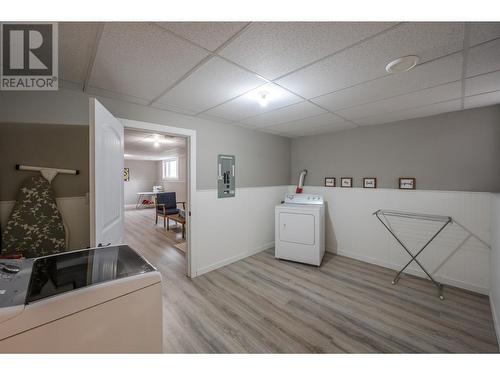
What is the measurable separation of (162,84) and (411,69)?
6.45 ft

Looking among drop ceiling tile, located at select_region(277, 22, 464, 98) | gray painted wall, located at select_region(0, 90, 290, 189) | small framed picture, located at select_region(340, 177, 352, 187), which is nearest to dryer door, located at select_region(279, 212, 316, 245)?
gray painted wall, located at select_region(0, 90, 290, 189)

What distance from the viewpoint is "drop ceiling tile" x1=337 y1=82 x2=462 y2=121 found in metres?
1.89

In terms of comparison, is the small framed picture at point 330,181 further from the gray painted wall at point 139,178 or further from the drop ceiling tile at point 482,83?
the gray painted wall at point 139,178

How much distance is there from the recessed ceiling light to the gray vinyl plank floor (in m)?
2.12

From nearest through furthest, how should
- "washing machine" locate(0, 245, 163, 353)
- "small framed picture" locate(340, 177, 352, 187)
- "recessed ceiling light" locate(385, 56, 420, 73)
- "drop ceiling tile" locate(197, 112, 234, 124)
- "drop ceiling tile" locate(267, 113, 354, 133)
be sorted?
"washing machine" locate(0, 245, 163, 353) < "recessed ceiling light" locate(385, 56, 420, 73) < "drop ceiling tile" locate(197, 112, 234, 124) < "drop ceiling tile" locate(267, 113, 354, 133) < "small framed picture" locate(340, 177, 352, 187)

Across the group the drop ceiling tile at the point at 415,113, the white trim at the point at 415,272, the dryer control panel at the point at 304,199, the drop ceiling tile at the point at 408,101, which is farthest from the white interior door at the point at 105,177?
the white trim at the point at 415,272

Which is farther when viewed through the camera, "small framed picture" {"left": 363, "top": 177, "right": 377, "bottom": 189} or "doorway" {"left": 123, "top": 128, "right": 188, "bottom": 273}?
"doorway" {"left": 123, "top": 128, "right": 188, "bottom": 273}

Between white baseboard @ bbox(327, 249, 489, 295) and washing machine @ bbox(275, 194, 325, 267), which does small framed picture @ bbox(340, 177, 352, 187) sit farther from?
white baseboard @ bbox(327, 249, 489, 295)

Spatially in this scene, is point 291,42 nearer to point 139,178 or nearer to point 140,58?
point 140,58

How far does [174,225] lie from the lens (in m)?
5.93

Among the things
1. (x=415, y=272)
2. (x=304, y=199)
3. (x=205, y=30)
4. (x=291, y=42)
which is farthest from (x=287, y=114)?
(x=415, y=272)

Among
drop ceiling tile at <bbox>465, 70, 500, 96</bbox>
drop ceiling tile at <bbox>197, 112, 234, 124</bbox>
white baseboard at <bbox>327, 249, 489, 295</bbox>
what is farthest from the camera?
drop ceiling tile at <bbox>197, 112, 234, 124</bbox>

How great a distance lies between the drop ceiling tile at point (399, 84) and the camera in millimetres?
1473

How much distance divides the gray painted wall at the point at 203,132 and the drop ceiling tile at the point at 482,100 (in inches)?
99.5
